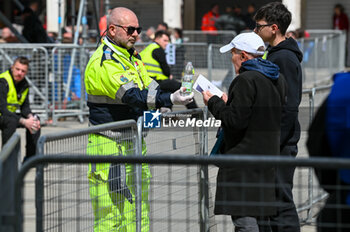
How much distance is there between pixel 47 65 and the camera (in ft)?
44.1

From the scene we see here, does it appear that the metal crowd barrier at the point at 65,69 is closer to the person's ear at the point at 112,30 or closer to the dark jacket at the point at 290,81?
the dark jacket at the point at 290,81

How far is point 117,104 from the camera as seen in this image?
5.43 metres

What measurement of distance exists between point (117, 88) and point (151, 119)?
361mm

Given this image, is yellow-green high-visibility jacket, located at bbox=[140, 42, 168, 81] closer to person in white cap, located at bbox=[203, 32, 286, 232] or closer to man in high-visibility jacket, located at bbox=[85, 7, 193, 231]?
man in high-visibility jacket, located at bbox=[85, 7, 193, 231]

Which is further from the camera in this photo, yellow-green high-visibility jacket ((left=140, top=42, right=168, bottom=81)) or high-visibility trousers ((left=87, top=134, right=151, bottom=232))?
yellow-green high-visibility jacket ((left=140, top=42, right=168, bottom=81))

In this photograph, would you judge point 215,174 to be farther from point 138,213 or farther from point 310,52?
point 310,52

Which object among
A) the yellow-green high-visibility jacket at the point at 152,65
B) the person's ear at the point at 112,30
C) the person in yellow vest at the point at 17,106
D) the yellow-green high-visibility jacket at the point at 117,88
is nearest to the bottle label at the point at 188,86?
the yellow-green high-visibility jacket at the point at 117,88

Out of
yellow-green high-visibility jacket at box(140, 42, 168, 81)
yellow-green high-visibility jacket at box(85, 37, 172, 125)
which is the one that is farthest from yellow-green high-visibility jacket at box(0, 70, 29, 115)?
yellow-green high-visibility jacket at box(85, 37, 172, 125)

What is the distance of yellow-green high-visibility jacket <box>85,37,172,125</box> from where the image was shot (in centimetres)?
516

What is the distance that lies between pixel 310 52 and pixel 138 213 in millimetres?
14461

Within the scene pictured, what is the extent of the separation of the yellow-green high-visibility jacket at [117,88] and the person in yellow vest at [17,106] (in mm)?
4346

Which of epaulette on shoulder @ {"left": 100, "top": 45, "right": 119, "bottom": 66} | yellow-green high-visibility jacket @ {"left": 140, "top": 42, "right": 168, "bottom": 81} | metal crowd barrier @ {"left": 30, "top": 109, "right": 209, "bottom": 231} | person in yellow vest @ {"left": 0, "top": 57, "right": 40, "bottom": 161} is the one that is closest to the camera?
metal crowd barrier @ {"left": 30, "top": 109, "right": 209, "bottom": 231}

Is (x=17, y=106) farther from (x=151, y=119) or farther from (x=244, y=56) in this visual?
(x=244, y=56)

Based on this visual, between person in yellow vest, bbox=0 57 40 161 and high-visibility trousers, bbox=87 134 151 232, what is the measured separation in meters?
4.69
